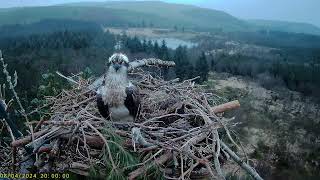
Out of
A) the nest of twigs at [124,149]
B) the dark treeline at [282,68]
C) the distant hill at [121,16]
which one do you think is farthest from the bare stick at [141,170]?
the distant hill at [121,16]

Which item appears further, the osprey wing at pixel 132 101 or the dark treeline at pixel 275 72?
the dark treeline at pixel 275 72

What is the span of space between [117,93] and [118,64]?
28cm

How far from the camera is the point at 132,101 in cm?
400

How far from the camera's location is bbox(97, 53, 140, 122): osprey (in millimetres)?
3994

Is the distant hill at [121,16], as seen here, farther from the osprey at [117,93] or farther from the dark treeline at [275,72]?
the osprey at [117,93]

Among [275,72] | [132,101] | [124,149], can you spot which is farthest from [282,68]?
[124,149]

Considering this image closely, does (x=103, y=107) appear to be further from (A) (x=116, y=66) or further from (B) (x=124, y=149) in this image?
(B) (x=124, y=149)

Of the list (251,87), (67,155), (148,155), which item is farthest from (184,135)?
(251,87)

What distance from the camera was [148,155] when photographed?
124 inches

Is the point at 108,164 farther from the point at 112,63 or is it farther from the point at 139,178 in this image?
the point at 112,63

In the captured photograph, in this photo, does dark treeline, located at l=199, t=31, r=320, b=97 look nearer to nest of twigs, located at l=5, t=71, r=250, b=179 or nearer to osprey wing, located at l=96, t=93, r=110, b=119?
osprey wing, located at l=96, t=93, r=110, b=119

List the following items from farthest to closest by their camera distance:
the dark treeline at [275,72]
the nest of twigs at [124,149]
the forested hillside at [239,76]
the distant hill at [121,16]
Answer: the distant hill at [121,16], the dark treeline at [275,72], the forested hillside at [239,76], the nest of twigs at [124,149]

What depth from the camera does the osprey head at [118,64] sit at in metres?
3.97

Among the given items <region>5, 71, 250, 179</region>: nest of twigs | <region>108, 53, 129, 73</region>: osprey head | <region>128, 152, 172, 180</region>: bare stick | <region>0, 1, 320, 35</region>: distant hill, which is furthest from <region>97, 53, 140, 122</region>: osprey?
<region>0, 1, 320, 35</region>: distant hill
